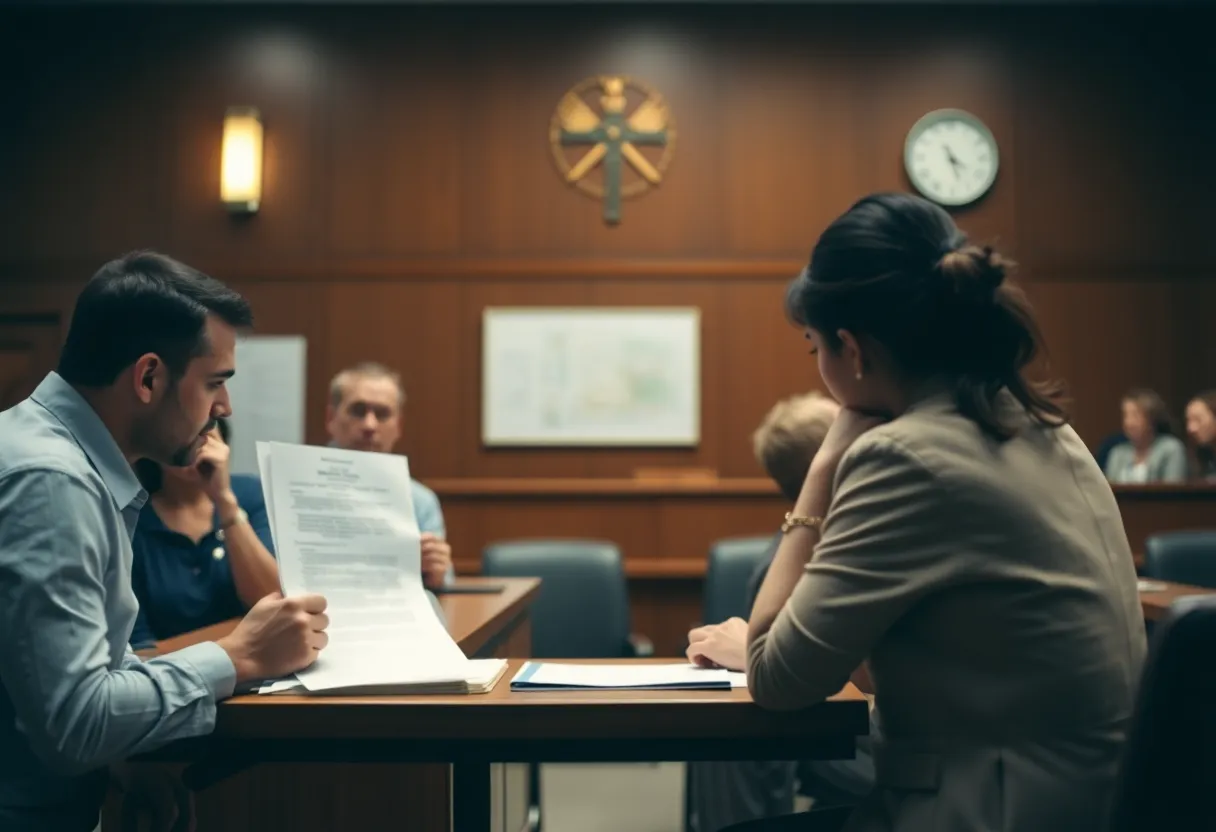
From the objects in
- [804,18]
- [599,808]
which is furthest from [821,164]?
[599,808]

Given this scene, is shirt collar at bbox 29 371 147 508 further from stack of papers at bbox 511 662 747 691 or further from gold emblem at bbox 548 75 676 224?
gold emblem at bbox 548 75 676 224

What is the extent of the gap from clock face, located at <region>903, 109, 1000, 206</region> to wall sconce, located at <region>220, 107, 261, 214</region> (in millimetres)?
3579

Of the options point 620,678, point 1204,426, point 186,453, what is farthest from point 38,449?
point 1204,426

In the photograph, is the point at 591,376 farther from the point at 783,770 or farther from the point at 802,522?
the point at 802,522

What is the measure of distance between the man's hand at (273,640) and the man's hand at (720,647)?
535 millimetres

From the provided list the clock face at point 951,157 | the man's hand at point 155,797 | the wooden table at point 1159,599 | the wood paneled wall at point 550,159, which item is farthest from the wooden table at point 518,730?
the clock face at point 951,157

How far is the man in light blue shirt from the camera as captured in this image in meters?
1.08

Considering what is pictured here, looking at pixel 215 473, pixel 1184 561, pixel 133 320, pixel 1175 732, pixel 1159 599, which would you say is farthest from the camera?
pixel 1184 561

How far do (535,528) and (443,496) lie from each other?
498mm

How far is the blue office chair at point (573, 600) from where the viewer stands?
3369 mm

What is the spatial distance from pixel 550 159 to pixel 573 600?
3108mm

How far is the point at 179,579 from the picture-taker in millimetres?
2143

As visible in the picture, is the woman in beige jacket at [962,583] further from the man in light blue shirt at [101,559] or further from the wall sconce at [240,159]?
the wall sconce at [240,159]

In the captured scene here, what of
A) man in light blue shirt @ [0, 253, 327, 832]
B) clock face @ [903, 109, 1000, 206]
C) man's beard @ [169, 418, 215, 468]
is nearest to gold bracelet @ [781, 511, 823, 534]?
man in light blue shirt @ [0, 253, 327, 832]
